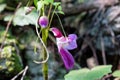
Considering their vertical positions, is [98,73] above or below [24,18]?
below

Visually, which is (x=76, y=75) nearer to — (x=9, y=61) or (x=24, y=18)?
(x=9, y=61)

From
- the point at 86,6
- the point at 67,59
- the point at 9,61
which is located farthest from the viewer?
the point at 86,6

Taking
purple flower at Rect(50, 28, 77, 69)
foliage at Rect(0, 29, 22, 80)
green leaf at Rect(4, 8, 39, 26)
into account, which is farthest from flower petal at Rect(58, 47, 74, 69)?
green leaf at Rect(4, 8, 39, 26)

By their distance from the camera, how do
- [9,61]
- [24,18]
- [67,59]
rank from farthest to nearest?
Answer: [24,18]
[9,61]
[67,59]

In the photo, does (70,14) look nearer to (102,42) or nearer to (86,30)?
(86,30)

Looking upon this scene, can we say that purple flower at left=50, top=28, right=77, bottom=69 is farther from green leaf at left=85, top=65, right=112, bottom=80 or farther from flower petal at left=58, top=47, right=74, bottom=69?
green leaf at left=85, top=65, right=112, bottom=80

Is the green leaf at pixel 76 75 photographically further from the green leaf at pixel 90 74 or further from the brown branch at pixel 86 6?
the brown branch at pixel 86 6

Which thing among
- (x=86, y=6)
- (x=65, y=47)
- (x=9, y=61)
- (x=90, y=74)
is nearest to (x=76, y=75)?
(x=90, y=74)

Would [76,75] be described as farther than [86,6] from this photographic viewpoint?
No
